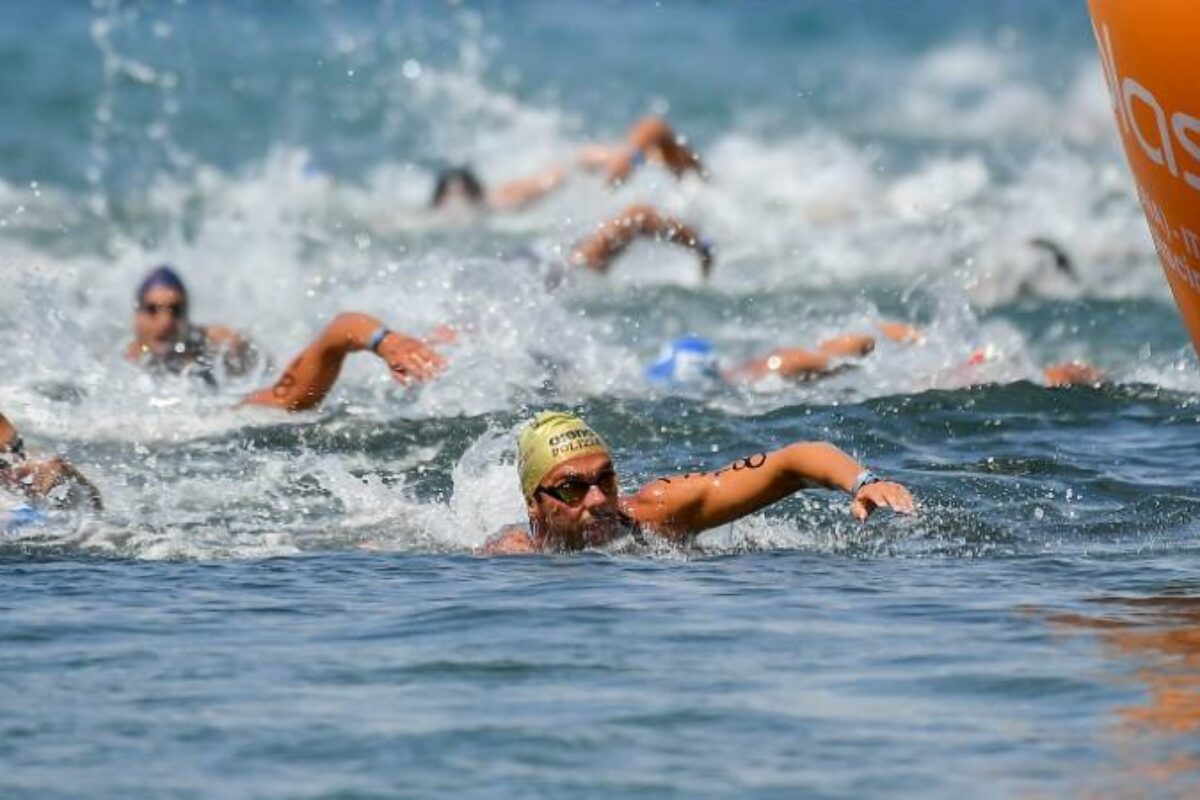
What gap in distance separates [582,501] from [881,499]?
1406 millimetres

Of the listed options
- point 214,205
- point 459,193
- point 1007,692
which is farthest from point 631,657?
point 214,205

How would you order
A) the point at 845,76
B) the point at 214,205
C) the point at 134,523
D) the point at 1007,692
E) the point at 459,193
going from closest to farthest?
the point at 1007,692, the point at 134,523, the point at 459,193, the point at 214,205, the point at 845,76

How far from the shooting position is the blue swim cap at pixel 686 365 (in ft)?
47.2

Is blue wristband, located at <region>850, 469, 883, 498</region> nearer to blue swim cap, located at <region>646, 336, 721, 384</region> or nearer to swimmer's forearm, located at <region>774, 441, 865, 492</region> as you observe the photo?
swimmer's forearm, located at <region>774, 441, 865, 492</region>

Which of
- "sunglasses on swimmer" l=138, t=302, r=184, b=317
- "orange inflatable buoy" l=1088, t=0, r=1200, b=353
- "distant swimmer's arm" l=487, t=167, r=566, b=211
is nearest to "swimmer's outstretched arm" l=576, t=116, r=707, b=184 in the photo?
"distant swimmer's arm" l=487, t=167, r=566, b=211

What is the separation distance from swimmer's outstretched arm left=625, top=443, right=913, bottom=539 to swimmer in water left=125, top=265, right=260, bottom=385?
5365 millimetres

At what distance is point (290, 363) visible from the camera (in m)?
13.4

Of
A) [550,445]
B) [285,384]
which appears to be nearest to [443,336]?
[285,384]

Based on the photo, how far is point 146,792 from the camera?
6230 mm

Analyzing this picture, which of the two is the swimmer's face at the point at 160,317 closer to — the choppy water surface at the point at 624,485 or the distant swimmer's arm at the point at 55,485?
the choppy water surface at the point at 624,485

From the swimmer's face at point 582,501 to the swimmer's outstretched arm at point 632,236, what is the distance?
221 inches

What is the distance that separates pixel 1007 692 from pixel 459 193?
17.6m

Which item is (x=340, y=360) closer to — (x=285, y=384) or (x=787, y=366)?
(x=285, y=384)

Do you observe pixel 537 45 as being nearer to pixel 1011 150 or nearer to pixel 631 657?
pixel 1011 150
